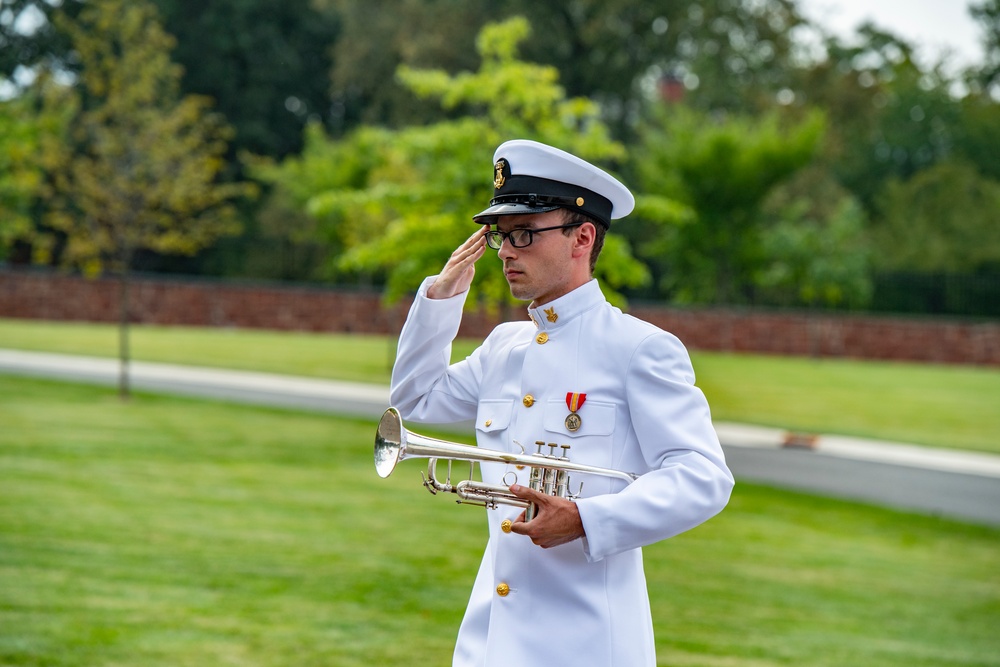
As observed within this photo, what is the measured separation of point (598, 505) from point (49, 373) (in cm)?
1886

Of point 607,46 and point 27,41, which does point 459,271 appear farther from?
point 607,46

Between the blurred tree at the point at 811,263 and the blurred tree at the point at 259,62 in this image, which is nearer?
the blurred tree at the point at 811,263

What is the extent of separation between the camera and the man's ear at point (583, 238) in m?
3.04

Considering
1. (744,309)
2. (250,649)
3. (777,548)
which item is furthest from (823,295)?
(250,649)

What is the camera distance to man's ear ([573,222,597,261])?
9.97 ft

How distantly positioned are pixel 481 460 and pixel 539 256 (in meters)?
0.52

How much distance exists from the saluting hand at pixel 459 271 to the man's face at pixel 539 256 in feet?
0.24

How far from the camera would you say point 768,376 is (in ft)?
93.0

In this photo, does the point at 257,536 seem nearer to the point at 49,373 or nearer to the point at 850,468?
the point at 850,468

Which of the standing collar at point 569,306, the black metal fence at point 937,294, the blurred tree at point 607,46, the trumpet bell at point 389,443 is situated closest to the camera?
the trumpet bell at point 389,443

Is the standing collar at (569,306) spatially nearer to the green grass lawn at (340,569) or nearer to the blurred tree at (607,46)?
the green grass lawn at (340,569)

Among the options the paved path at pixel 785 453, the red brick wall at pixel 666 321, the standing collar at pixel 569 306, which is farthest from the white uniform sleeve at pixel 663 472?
the red brick wall at pixel 666 321

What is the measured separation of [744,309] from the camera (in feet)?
122

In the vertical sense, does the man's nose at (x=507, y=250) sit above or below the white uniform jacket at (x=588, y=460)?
above
